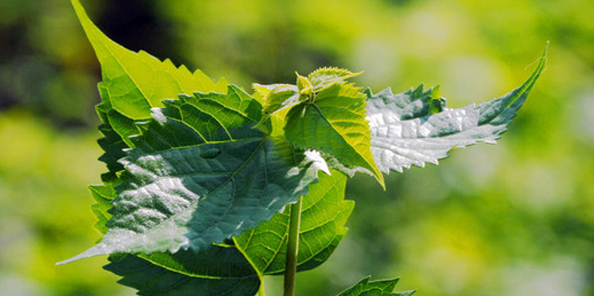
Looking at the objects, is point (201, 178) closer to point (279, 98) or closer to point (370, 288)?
point (279, 98)

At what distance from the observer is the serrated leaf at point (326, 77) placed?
0.45 metres

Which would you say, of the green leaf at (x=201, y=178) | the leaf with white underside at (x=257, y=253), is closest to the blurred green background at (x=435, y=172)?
the leaf with white underside at (x=257, y=253)

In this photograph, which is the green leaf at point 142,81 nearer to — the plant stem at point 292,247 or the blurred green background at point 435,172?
the plant stem at point 292,247

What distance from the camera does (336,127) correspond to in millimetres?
→ 439

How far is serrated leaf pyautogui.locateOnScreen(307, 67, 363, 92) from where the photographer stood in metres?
0.45

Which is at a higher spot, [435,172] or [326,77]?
[435,172]

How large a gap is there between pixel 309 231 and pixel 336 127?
0.53 feet

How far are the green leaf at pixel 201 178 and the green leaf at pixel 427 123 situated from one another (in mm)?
71

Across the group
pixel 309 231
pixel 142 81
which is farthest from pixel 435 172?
pixel 142 81

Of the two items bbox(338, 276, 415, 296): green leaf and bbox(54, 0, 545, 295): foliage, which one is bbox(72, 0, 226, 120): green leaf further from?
bbox(338, 276, 415, 296): green leaf

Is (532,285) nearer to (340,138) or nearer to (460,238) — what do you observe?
(460,238)

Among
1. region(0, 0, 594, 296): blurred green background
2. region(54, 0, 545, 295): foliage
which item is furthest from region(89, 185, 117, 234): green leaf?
region(0, 0, 594, 296): blurred green background

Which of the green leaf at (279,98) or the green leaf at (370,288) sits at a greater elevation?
the green leaf at (279,98)

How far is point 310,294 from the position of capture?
217cm
